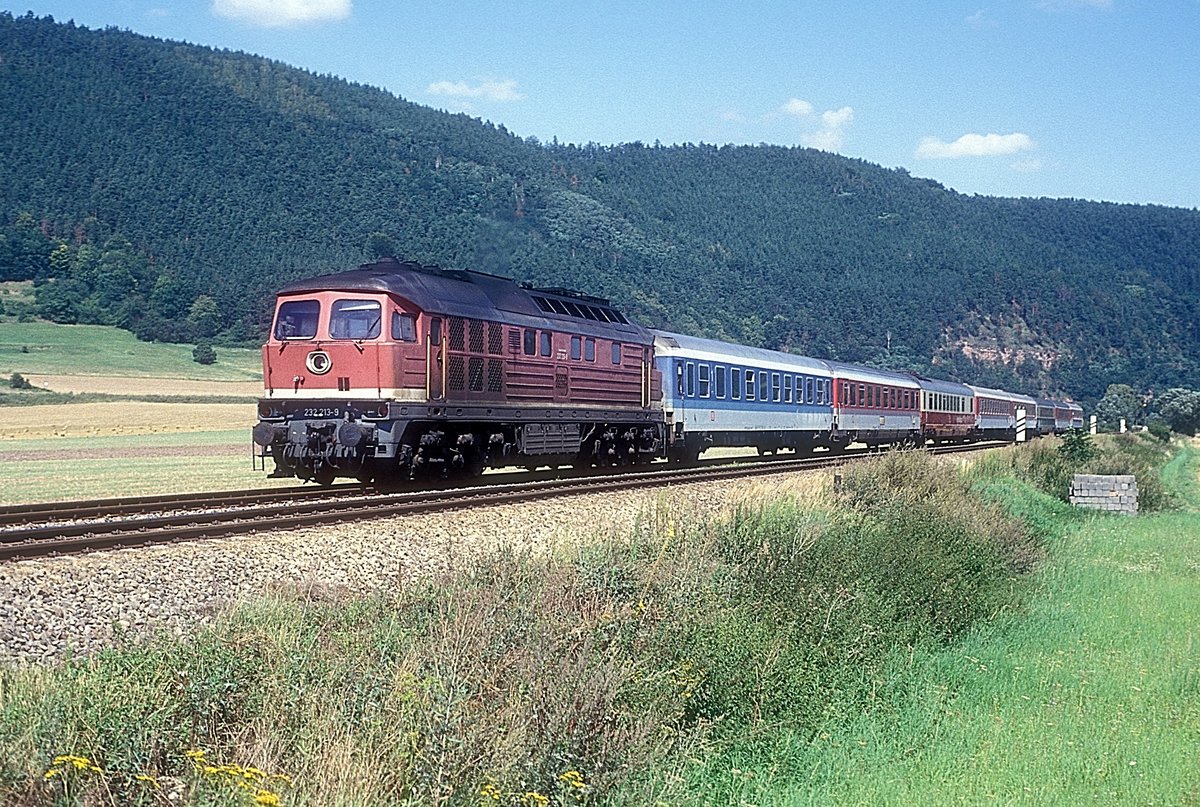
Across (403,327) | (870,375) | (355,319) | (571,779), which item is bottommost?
(571,779)

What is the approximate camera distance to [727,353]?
34281 millimetres

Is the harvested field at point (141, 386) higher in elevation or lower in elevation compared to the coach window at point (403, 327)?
lower

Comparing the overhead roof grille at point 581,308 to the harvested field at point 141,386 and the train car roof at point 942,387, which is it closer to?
the train car roof at point 942,387

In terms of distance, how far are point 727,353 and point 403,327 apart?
1623 cm

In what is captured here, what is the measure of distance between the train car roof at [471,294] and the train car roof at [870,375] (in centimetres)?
1712

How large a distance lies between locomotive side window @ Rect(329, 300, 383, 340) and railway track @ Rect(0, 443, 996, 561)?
2.73m

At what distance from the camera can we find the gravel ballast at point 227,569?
9.62 meters

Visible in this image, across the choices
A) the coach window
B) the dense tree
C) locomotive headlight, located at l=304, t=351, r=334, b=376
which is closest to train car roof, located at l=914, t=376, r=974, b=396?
the coach window

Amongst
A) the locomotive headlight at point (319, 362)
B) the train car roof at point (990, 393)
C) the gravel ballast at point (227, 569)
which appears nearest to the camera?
the gravel ballast at point (227, 569)

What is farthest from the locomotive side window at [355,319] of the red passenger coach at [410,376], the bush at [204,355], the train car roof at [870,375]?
the bush at [204,355]

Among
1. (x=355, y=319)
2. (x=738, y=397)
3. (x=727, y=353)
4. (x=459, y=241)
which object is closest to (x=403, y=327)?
(x=355, y=319)

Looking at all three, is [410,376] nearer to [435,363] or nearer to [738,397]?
[435,363]

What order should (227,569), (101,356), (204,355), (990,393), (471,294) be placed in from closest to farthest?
(227,569), (471,294), (990,393), (101,356), (204,355)

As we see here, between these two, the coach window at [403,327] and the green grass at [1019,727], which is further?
the coach window at [403,327]
